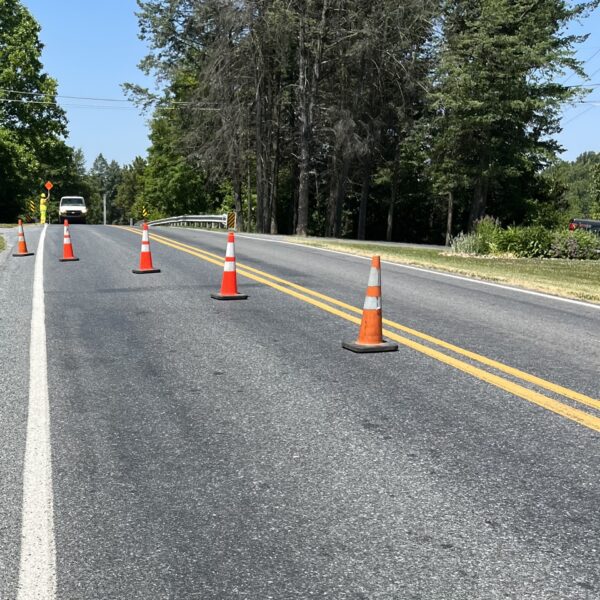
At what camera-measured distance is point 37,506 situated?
3.66 meters

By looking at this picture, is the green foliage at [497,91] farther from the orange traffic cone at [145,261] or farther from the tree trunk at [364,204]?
the orange traffic cone at [145,261]

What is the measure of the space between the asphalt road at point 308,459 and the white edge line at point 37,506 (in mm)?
42

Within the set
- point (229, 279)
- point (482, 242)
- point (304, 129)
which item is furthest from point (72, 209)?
point (229, 279)

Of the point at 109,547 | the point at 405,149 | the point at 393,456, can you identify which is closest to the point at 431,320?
the point at 393,456

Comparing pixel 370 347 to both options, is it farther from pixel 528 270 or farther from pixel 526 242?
pixel 526 242

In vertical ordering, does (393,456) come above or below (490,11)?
below

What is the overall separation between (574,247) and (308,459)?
20.0 metres

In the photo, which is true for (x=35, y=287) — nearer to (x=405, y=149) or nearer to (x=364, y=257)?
(x=364, y=257)

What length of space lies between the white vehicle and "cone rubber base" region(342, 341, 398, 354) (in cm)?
4388

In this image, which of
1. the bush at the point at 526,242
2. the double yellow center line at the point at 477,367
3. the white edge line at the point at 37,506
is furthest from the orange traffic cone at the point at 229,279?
the bush at the point at 526,242

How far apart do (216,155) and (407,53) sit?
399 inches

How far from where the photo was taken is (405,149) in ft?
145

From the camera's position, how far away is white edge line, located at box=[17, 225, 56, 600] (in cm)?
296

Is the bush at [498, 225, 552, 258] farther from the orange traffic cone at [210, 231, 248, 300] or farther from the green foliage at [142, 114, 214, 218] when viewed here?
the green foliage at [142, 114, 214, 218]
